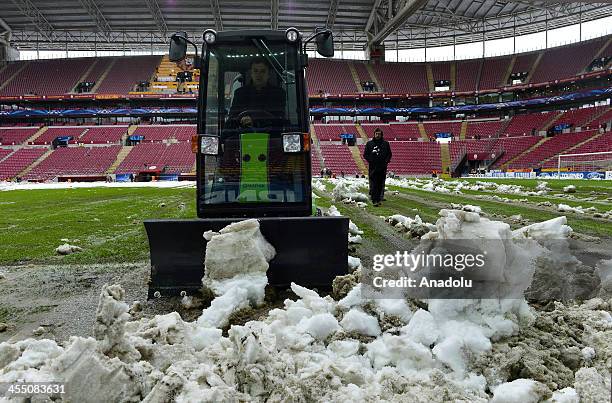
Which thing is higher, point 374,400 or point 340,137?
point 340,137

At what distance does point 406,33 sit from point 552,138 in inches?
817

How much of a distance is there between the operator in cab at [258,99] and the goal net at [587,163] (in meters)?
27.3

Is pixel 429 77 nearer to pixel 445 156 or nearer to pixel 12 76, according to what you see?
pixel 445 156

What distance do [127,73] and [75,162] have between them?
591 inches

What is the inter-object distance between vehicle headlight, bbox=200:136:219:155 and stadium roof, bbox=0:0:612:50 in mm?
33050

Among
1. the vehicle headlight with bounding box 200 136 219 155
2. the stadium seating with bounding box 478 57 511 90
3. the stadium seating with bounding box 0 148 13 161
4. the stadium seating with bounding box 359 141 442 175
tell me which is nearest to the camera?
the vehicle headlight with bounding box 200 136 219 155

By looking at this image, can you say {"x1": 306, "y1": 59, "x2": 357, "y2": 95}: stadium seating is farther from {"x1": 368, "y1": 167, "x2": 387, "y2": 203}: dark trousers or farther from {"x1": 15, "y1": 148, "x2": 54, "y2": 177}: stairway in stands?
{"x1": 368, "y1": 167, "x2": 387, "y2": 203}: dark trousers

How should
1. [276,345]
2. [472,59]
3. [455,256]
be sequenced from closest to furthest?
[276,345]
[455,256]
[472,59]

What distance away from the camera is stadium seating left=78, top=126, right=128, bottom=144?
4541 centimetres

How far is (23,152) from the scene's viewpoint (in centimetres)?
4312

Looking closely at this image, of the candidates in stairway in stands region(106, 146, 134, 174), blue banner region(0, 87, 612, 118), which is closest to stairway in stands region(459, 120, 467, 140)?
blue banner region(0, 87, 612, 118)

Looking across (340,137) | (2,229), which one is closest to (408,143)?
(340,137)

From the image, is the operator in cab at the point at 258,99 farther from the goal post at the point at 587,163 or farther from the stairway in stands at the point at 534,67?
the stairway in stands at the point at 534,67

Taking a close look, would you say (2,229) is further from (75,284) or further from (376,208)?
(376,208)
